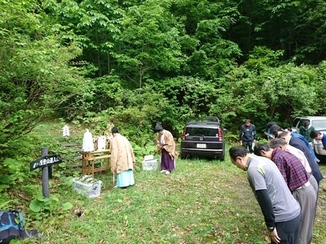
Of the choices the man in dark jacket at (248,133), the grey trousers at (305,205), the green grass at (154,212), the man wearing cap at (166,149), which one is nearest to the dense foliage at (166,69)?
the green grass at (154,212)

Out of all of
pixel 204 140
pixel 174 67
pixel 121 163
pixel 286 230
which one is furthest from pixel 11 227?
pixel 174 67

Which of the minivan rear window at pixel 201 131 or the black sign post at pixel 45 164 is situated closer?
the black sign post at pixel 45 164

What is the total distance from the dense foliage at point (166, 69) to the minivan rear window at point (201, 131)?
206cm

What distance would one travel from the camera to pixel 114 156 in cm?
640

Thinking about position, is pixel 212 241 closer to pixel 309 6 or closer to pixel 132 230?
pixel 132 230

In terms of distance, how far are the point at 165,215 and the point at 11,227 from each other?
2625 millimetres

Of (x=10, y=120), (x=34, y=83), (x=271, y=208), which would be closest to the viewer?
(x=271, y=208)

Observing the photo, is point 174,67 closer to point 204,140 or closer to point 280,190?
point 204,140

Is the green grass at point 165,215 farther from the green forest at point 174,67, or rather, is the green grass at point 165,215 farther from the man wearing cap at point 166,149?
the green forest at point 174,67

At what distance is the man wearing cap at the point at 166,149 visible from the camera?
7.57 meters

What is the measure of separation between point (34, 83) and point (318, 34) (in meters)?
17.4

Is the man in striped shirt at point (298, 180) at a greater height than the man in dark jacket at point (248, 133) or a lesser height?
greater

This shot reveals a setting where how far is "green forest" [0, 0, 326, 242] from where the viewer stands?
6.93m

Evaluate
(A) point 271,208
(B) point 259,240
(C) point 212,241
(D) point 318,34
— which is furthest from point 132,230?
(D) point 318,34
